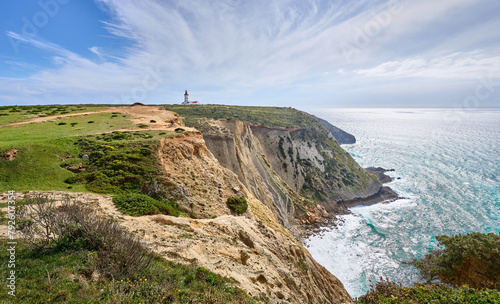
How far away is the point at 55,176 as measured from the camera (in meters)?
15.8

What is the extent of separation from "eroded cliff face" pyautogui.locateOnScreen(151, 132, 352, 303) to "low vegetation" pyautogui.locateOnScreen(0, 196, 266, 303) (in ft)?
6.66

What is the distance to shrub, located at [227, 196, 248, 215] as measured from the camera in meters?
21.3

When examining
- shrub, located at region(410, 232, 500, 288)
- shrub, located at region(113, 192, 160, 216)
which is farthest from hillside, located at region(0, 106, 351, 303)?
shrub, located at region(410, 232, 500, 288)

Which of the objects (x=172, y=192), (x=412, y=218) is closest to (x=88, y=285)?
(x=172, y=192)

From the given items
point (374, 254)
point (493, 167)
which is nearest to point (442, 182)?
point (493, 167)

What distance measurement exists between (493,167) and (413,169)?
2409cm

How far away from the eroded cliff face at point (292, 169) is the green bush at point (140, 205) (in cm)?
2096

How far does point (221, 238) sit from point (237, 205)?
777 cm

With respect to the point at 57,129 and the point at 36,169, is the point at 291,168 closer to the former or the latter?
the point at 57,129

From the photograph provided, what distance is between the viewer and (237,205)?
22.2 meters

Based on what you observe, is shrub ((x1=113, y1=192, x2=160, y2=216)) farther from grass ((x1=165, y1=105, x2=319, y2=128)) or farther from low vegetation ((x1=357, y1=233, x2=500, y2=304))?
grass ((x1=165, y1=105, x2=319, y2=128))

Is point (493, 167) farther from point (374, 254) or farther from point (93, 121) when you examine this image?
point (93, 121)

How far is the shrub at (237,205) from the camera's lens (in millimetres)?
21333

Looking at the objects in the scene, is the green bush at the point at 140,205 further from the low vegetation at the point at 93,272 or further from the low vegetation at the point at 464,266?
the low vegetation at the point at 464,266
